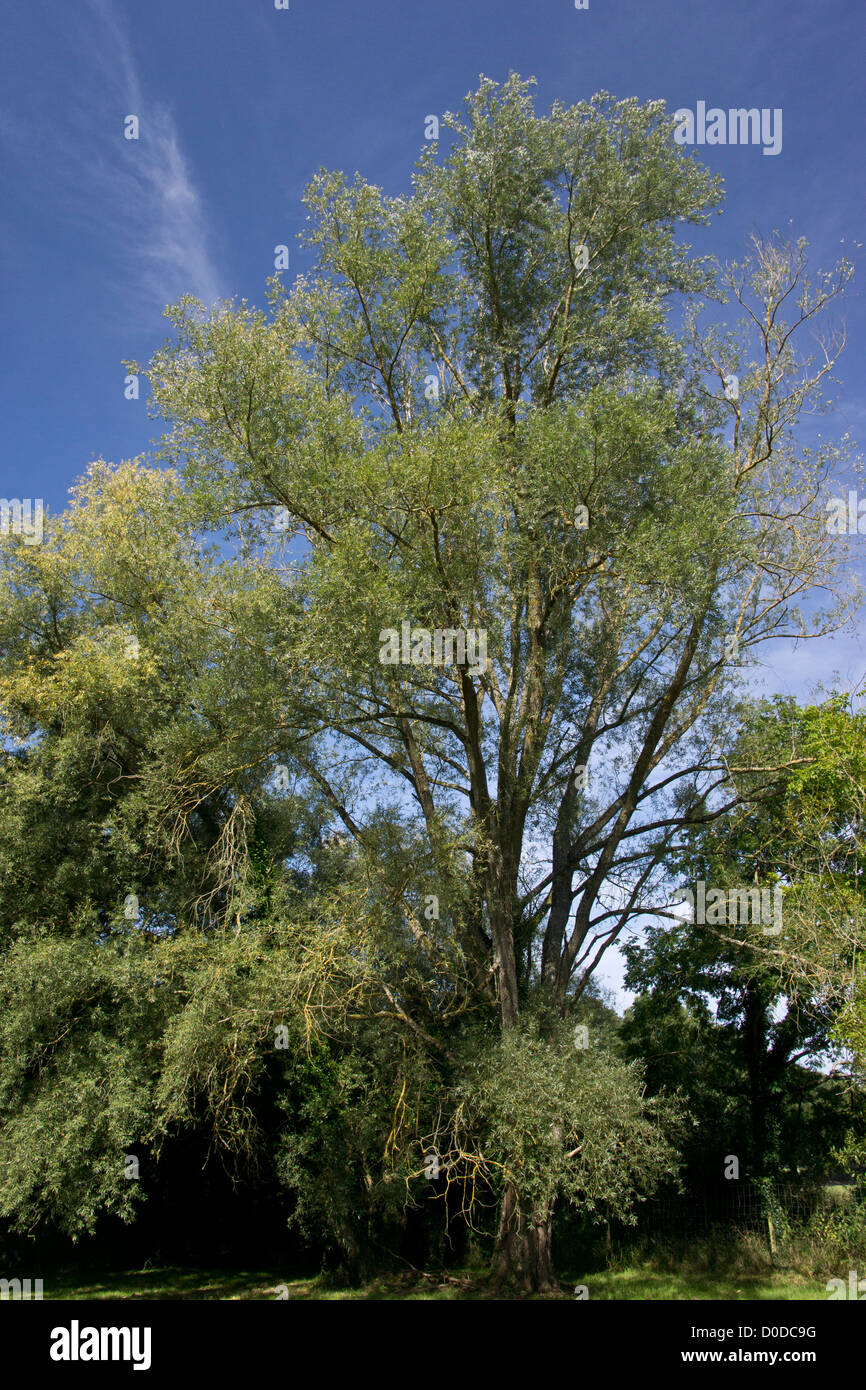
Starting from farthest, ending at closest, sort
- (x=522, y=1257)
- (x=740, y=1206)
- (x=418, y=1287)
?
(x=740, y=1206)
(x=418, y=1287)
(x=522, y=1257)

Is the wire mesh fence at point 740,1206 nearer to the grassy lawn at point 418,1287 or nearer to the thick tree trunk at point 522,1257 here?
the grassy lawn at point 418,1287

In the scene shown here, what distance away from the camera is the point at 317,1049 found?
1552 cm

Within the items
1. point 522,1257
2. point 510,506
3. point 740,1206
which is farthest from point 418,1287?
point 510,506

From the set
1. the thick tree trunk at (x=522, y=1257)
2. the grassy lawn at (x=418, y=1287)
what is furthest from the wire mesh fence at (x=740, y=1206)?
the thick tree trunk at (x=522, y=1257)

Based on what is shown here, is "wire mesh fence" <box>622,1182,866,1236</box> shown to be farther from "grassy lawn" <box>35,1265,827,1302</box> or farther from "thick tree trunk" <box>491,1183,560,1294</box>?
"thick tree trunk" <box>491,1183,560,1294</box>

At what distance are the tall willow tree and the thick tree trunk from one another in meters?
0.05

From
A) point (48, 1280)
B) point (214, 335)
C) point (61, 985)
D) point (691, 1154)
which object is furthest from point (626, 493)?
point (48, 1280)

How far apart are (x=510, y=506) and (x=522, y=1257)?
11.9 metres

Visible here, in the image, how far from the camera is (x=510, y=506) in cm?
1418

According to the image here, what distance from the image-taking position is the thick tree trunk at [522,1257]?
1356cm

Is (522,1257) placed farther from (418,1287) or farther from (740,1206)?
(740,1206)

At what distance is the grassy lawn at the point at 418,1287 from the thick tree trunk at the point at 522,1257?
331mm
